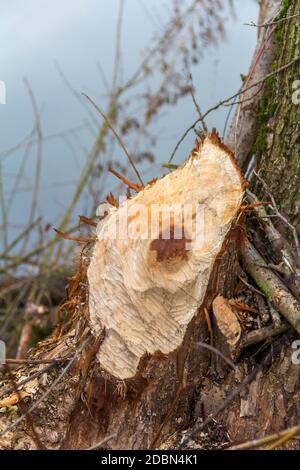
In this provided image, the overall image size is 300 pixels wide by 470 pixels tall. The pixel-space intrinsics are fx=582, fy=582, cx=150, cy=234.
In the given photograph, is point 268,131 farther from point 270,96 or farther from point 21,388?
point 21,388

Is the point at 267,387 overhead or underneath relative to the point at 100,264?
underneath

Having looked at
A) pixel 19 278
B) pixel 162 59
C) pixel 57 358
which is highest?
pixel 162 59

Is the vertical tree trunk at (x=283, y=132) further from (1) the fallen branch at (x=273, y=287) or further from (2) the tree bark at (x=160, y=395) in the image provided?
(2) the tree bark at (x=160, y=395)

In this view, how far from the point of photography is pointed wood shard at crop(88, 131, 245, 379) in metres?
1.41

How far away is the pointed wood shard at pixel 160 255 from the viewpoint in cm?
141

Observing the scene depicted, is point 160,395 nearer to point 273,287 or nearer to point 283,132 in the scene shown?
point 273,287

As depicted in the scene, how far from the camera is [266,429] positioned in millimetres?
1456

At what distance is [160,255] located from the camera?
138cm

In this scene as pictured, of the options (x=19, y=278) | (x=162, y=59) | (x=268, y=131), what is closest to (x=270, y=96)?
(x=268, y=131)

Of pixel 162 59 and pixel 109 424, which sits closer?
pixel 109 424

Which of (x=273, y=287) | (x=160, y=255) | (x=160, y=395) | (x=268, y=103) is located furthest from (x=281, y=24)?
(x=160, y=395)
